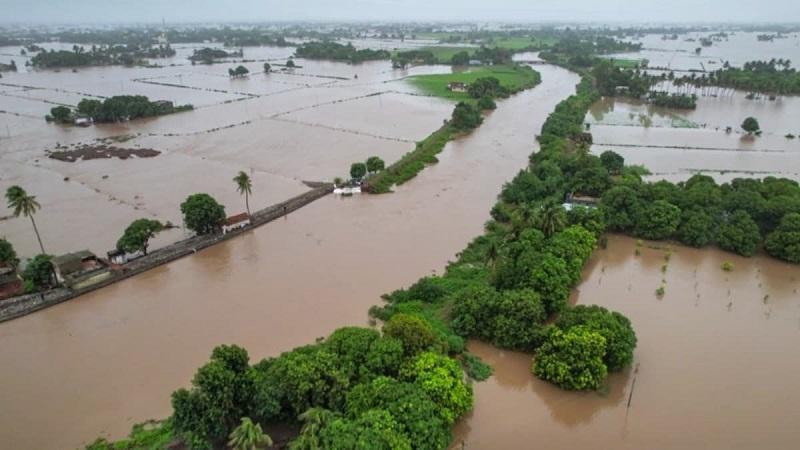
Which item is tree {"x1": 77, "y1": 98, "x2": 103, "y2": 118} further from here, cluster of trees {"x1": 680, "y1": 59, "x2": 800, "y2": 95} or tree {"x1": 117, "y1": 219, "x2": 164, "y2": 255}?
cluster of trees {"x1": 680, "y1": 59, "x2": 800, "y2": 95}

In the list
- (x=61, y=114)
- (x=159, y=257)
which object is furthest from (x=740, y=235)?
(x=61, y=114)

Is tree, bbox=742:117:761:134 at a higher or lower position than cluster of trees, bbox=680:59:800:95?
lower

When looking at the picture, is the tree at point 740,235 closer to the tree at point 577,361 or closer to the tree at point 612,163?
the tree at point 612,163

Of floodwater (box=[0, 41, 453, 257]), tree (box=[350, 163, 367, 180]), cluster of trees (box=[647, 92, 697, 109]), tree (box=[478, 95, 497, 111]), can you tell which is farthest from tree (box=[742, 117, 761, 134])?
tree (box=[350, 163, 367, 180])

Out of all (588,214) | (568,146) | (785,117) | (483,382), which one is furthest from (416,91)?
(483,382)

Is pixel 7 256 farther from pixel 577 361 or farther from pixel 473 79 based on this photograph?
pixel 473 79
